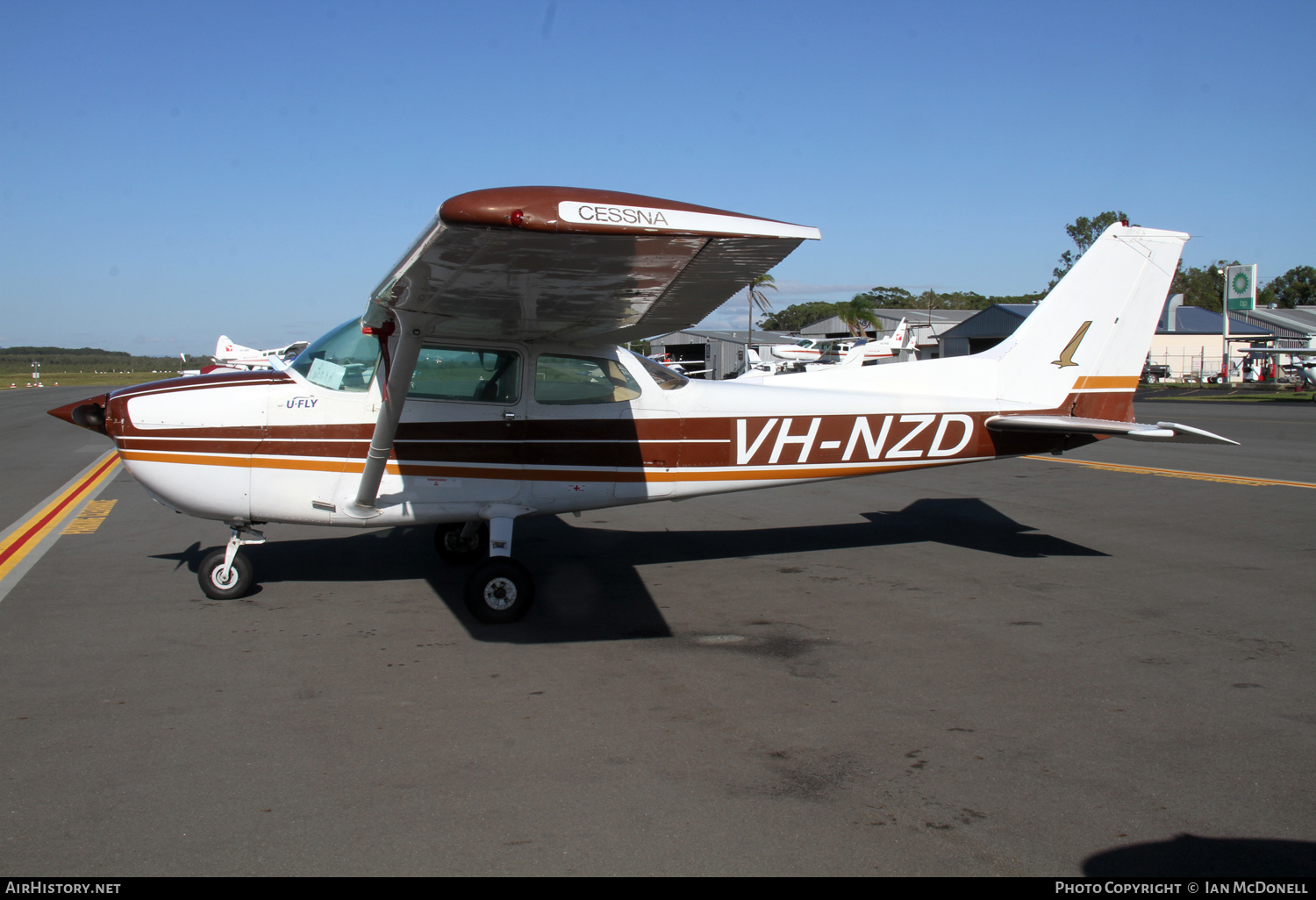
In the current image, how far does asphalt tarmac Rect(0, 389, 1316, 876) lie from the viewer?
9.57 feet

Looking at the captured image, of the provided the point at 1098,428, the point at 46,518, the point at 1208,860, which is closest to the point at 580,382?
the point at 1098,428

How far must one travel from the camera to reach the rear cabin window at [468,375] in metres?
6.00

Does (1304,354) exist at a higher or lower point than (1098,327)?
higher

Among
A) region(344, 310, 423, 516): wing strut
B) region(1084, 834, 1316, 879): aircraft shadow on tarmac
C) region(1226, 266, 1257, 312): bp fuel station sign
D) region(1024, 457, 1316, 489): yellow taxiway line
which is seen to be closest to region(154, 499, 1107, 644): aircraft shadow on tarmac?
region(344, 310, 423, 516): wing strut

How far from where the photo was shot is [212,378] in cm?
596

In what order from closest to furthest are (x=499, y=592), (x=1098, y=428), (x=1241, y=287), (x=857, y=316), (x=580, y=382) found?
(x=499, y=592)
(x=580, y=382)
(x=1098, y=428)
(x=1241, y=287)
(x=857, y=316)

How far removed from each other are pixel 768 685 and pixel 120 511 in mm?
8756

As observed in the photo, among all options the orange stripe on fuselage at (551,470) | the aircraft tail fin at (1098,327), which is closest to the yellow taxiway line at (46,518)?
the orange stripe on fuselage at (551,470)

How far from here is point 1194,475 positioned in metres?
12.2

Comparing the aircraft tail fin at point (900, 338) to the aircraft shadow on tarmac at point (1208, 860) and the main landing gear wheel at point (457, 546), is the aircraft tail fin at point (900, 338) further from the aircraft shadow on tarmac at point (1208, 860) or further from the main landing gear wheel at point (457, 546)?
the aircraft shadow on tarmac at point (1208, 860)

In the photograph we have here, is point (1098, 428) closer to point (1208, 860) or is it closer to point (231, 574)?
point (1208, 860)

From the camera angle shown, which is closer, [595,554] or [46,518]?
[595,554]

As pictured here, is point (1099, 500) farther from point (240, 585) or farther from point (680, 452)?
point (240, 585)

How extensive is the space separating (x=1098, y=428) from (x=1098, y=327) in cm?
126
